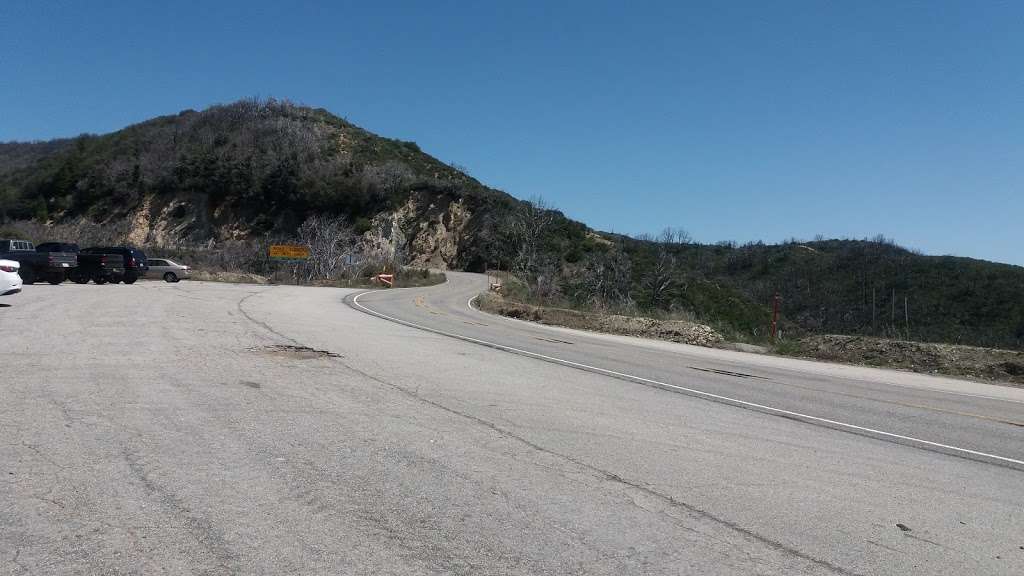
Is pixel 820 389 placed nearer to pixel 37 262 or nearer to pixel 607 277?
pixel 37 262

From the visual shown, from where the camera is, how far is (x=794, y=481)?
6.15 meters

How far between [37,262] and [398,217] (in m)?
43.1

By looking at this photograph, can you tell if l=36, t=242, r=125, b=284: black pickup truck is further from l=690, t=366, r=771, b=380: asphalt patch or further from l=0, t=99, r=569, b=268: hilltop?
l=0, t=99, r=569, b=268: hilltop

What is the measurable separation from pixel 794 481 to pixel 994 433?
15.6 feet

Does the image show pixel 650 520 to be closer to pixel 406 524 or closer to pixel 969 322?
pixel 406 524

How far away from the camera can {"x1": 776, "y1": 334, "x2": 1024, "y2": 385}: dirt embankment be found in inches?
646

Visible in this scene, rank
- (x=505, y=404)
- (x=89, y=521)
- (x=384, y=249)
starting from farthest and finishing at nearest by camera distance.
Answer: (x=384, y=249) → (x=505, y=404) → (x=89, y=521)

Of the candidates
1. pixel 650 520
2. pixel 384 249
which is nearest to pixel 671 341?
pixel 650 520

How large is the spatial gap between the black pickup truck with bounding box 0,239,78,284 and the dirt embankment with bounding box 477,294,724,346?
17.4 m

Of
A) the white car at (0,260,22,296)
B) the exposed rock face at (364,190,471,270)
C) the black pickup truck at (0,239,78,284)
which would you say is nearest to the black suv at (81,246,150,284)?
the black pickup truck at (0,239,78,284)

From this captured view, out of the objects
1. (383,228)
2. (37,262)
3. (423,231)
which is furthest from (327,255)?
(37,262)

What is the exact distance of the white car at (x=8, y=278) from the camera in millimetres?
17547

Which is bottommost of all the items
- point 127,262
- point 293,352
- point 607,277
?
point 293,352

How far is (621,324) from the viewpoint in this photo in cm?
2441
